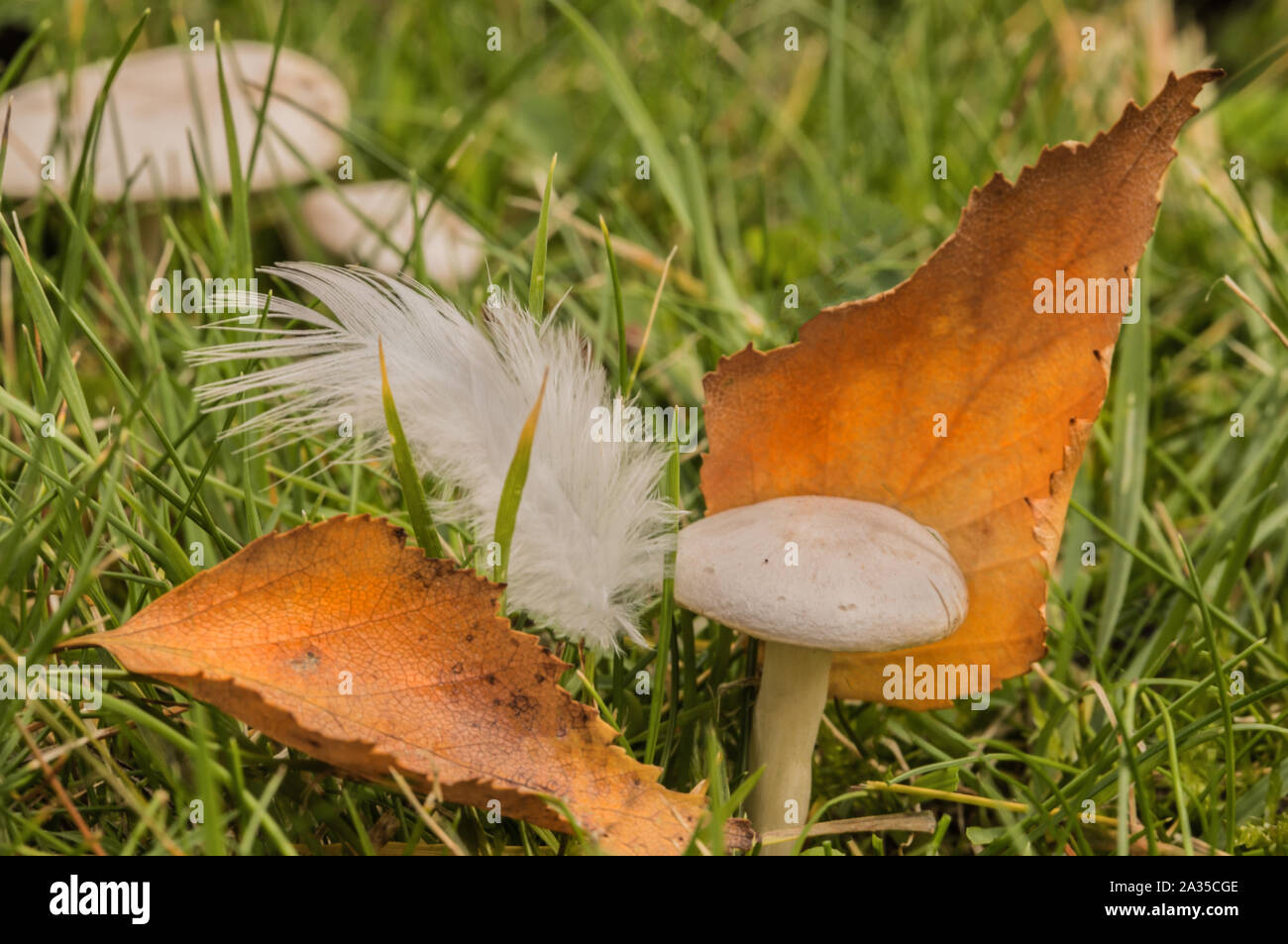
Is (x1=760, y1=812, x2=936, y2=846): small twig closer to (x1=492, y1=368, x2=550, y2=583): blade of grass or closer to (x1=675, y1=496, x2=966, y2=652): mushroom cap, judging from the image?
(x1=675, y1=496, x2=966, y2=652): mushroom cap

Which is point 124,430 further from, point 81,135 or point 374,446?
point 81,135

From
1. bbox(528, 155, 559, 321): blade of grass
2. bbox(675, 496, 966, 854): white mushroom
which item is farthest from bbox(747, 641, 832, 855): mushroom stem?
bbox(528, 155, 559, 321): blade of grass

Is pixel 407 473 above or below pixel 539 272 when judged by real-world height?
below

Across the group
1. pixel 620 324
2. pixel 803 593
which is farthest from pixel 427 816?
pixel 620 324

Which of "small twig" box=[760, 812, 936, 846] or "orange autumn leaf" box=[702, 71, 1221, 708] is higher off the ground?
"orange autumn leaf" box=[702, 71, 1221, 708]

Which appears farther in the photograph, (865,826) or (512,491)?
(865,826)

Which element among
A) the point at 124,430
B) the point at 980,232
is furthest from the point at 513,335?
the point at 980,232

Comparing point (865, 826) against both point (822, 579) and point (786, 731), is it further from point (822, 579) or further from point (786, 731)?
point (822, 579)
